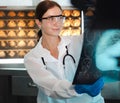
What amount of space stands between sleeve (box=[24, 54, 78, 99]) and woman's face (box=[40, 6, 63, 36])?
135 millimetres

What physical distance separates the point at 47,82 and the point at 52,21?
9.5 inches

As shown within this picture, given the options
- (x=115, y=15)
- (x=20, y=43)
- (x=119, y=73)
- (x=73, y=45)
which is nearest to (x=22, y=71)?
(x=20, y=43)

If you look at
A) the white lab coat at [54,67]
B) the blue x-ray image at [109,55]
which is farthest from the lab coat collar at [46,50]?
the blue x-ray image at [109,55]

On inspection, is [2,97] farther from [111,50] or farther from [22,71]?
[111,50]

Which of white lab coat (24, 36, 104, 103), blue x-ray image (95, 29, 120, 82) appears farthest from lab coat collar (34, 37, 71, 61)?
blue x-ray image (95, 29, 120, 82)

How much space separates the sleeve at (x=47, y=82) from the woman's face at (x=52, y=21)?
13 cm

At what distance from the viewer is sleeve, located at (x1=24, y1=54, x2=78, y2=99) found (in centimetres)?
102

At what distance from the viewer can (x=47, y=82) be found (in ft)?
3.62

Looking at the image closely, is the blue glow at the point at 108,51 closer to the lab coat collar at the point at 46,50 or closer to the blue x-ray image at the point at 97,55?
the blue x-ray image at the point at 97,55

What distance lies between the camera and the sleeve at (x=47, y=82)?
102cm

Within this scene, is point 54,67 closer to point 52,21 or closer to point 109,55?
point 52,21

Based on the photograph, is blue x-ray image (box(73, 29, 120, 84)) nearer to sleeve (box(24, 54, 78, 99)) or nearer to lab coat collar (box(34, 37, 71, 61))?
sleeve (box(24, 54, 78, 99))

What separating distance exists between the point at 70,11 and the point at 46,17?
3.59ft

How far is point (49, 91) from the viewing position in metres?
1.10
